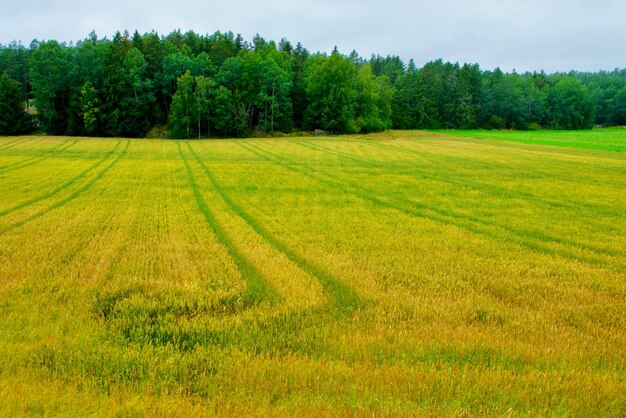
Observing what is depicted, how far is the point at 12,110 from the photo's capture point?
75.1 metres

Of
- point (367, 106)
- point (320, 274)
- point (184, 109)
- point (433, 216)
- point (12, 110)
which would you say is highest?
point (367, 106)

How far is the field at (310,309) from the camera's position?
5.47 metres

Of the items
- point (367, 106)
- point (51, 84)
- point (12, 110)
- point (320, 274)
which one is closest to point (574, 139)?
point (367, 106)

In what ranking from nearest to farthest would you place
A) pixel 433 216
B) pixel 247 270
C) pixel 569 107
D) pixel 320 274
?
pixel 320 274
pixel 247 270
pixel 433 216
pixel 569 107

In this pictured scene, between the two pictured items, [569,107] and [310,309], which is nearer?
[310,309]

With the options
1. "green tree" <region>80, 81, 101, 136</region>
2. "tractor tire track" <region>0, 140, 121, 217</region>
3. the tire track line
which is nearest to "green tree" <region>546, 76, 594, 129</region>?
"green tree" <region>80, 81, 101, 136</region>

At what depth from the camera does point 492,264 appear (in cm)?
1131

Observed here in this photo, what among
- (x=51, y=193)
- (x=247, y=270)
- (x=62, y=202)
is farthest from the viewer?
(x=51, y=193)

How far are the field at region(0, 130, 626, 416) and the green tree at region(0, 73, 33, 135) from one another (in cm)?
6875

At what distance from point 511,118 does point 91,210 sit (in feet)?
419

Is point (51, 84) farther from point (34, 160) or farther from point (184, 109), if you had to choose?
point (34, 160)

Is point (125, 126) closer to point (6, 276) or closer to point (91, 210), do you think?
point (91, 210)

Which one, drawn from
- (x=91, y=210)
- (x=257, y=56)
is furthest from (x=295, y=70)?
(x=91, y=210)

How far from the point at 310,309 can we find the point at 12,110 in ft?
284
